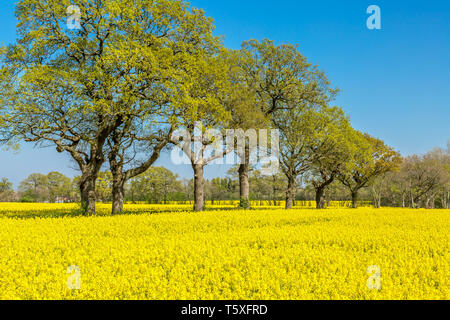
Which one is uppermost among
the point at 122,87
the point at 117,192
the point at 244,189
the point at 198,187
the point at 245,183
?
the point at 122,87

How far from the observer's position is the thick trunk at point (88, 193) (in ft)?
78.2

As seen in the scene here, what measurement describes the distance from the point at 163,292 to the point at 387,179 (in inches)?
3248

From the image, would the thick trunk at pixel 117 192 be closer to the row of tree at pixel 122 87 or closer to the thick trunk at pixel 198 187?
the row of tree at pixel 122 87

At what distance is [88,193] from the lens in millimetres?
24109

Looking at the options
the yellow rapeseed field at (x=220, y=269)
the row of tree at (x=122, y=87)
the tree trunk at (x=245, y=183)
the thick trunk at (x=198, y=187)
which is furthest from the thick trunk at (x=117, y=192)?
the yellow rapeseed field at (x=220, y=269)

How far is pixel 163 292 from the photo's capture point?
5.67 meters

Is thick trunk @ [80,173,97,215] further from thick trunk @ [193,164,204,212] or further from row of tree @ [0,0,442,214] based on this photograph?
thick trunk @ [193,164,204,212]

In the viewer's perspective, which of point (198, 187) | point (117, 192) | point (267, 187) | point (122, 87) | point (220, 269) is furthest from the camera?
point (267, 187)

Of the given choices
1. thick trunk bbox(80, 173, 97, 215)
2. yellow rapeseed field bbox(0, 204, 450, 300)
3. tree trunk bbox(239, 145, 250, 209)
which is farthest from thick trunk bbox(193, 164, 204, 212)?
yellow rapeseed field bbox(0, 204, 450, 300)

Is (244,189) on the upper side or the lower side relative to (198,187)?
lower

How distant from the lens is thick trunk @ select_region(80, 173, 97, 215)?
23.8m

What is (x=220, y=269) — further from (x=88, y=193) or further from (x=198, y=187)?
(x=198, y=187)

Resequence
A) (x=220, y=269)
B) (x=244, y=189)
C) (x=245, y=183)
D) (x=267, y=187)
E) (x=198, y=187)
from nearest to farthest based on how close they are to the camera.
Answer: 1. (x=220, y=269)
2. (x=198, y=187)
3. (x=244, y=189)
4. (x=245, y=183)
5. (x=267, y=187)

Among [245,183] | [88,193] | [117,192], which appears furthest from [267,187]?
[88,193]
